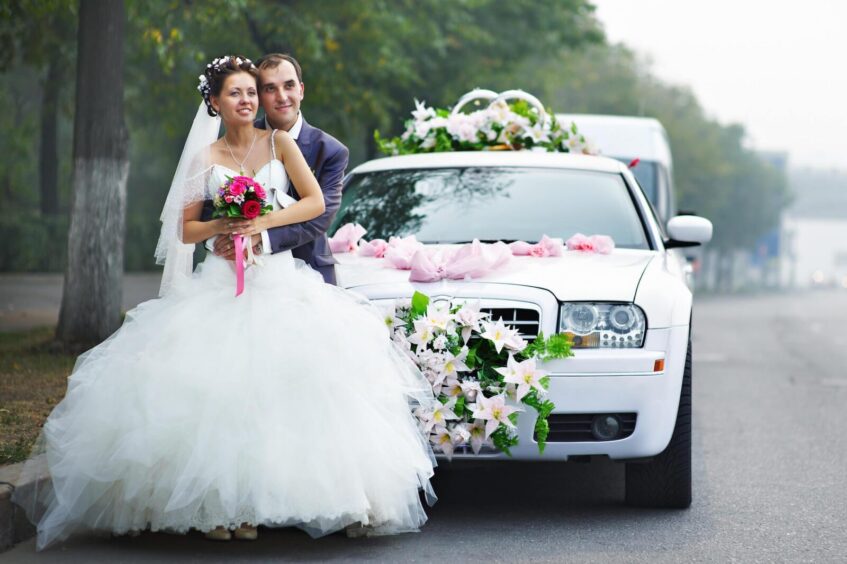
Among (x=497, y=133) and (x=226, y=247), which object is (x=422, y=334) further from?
(x=497, y=133)

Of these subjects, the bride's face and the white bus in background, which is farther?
the white bus in background

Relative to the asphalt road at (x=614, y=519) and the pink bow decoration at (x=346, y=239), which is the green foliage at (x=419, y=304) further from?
the pink bow decoration at (x=346, y=239)

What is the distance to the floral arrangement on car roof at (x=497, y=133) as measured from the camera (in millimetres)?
8844

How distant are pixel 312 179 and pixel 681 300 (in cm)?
175

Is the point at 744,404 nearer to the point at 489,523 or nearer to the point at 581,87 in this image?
the point at 489,523

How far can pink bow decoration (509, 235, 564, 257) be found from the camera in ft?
21.4

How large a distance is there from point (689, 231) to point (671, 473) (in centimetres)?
153

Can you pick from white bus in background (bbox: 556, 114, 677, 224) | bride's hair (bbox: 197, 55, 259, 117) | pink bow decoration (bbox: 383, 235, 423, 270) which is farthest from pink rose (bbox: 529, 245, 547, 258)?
white bus in background (bbox: 556, 114, 677, 224)

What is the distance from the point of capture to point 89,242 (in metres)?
11.0

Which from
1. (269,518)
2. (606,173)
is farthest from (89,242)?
(269,518)

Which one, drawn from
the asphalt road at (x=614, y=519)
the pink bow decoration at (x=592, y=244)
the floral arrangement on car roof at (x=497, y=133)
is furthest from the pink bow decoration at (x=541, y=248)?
the floral arrangement on car roof at (x=497, y=133)

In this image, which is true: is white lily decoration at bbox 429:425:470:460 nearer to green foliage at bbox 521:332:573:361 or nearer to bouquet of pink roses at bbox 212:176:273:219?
green foliage at bbox 521:332:573:361

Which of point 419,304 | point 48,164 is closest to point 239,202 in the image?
point 419,304

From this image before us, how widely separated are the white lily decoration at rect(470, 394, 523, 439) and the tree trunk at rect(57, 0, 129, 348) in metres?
6.03
